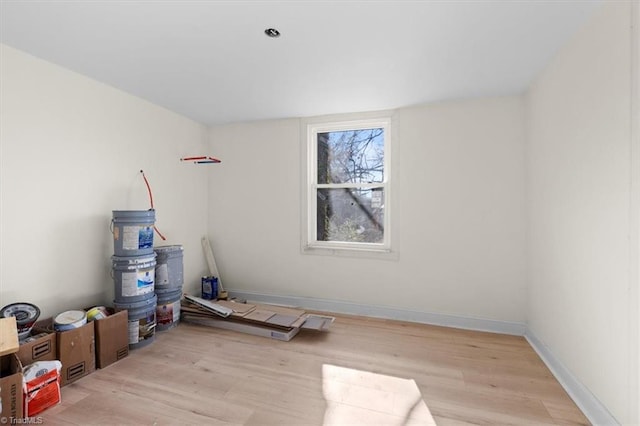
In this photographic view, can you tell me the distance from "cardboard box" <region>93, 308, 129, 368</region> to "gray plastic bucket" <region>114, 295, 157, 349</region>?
0.24 feet

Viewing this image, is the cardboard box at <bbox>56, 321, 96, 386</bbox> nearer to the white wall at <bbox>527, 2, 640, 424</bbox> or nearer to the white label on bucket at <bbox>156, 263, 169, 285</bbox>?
the white label on bucket at <bbox>156, 263, 169, 285</bbox>

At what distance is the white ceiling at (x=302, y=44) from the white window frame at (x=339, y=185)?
1.51ft

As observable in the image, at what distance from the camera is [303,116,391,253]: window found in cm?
353

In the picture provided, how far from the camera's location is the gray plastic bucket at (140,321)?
102 inches

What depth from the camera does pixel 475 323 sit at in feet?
10.1

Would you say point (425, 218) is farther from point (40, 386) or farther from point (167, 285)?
point (40, 386)

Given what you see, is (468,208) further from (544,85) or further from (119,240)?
(119,240)

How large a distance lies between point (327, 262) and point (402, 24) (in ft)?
8.49

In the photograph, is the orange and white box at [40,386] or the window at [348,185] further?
the window at [348,185]

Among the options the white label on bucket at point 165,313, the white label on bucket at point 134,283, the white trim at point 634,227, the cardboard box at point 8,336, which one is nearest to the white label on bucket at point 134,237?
the white label on bucket at point 134,283

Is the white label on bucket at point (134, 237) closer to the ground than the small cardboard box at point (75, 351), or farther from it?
farther from it

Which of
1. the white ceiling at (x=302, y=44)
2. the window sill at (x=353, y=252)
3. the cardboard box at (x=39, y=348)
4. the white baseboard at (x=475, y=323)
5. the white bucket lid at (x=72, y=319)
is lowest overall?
the white baseboard at (x=475, y=323)

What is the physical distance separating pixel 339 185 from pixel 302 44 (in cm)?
187

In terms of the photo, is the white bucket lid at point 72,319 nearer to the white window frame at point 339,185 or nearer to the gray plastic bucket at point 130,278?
the gray plastic bucket at point 130,278
